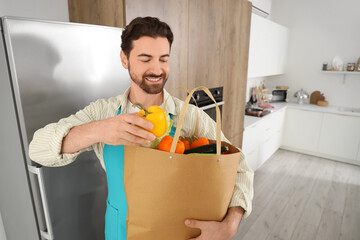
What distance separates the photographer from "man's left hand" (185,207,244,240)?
0.72 meters

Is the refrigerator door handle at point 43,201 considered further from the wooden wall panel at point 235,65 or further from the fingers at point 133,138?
the wooden wall panel at point 235,65

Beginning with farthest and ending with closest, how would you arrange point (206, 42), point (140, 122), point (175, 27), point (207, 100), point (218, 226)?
point (207, 100) → point (206, 42) → point (175, 27) → point (218, 226) → point (140, 122)

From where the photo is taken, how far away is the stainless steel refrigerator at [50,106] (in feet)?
3.01

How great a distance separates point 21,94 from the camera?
3.02 ft

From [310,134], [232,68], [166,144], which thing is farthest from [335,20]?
[166,144]

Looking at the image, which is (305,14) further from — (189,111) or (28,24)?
(28,24)

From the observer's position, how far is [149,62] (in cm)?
87

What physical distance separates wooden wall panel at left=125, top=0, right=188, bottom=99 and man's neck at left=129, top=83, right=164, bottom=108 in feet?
1.52

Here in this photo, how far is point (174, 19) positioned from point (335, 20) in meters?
3.55

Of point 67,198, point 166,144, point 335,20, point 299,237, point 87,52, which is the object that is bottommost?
point 299,237

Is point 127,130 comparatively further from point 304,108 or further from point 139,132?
point 304,108

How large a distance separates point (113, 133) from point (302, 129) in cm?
401

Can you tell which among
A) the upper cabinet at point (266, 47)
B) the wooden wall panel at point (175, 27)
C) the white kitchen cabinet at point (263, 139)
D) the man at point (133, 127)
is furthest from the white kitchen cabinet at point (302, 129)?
the man at point (133, 127)

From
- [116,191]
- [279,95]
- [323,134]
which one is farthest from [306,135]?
[116,191]
